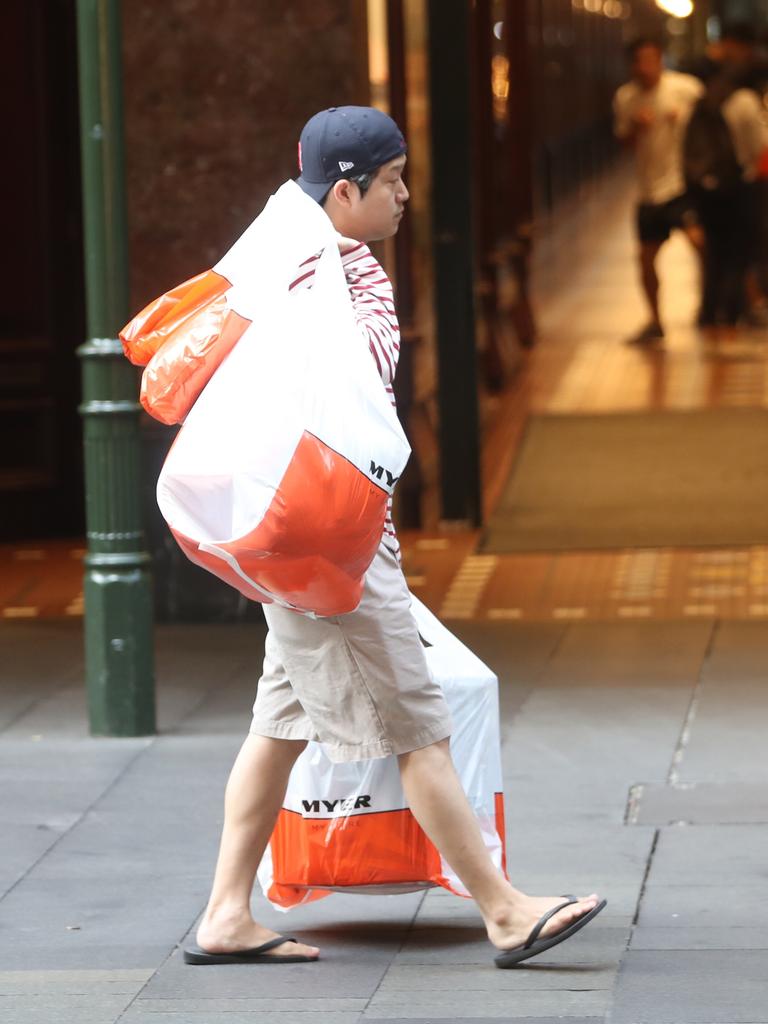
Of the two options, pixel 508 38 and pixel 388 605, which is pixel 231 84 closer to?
pixel 388 605

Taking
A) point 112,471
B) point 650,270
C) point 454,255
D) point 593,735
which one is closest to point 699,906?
point 593,735

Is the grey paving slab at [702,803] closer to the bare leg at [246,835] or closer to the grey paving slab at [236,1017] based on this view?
the bare leg at [246,835]

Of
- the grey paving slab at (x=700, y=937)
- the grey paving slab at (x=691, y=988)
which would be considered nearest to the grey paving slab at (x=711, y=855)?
the grey paving slab at (x=700, y=937)

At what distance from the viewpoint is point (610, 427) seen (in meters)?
11.8

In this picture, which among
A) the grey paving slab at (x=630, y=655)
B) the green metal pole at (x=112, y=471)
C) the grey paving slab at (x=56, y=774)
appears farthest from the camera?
the grey paving slab at (x=630, y=655)

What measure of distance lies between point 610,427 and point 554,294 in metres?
7.92

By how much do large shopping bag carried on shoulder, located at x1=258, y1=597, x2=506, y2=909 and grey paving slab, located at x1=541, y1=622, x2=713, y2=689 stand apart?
8.03 feet

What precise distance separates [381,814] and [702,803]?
1.34m

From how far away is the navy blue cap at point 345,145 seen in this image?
3975mm

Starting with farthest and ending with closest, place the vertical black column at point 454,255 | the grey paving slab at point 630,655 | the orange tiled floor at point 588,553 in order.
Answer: the vertical black column at point 454,255 < the orange tiled floor at point 588,553 < the grey paving slab at point 630,655

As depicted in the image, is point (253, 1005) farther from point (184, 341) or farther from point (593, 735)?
point (593, 735)

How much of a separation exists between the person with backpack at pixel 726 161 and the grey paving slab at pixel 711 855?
10494 millimetres

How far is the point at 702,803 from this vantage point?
5277 mm

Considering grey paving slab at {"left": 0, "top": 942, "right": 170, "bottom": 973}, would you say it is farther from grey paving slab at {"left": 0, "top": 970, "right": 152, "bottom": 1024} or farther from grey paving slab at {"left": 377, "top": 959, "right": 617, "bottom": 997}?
grey paving slab at {"left": 377, "top": 959, "right": 617, "bottom": 997}
